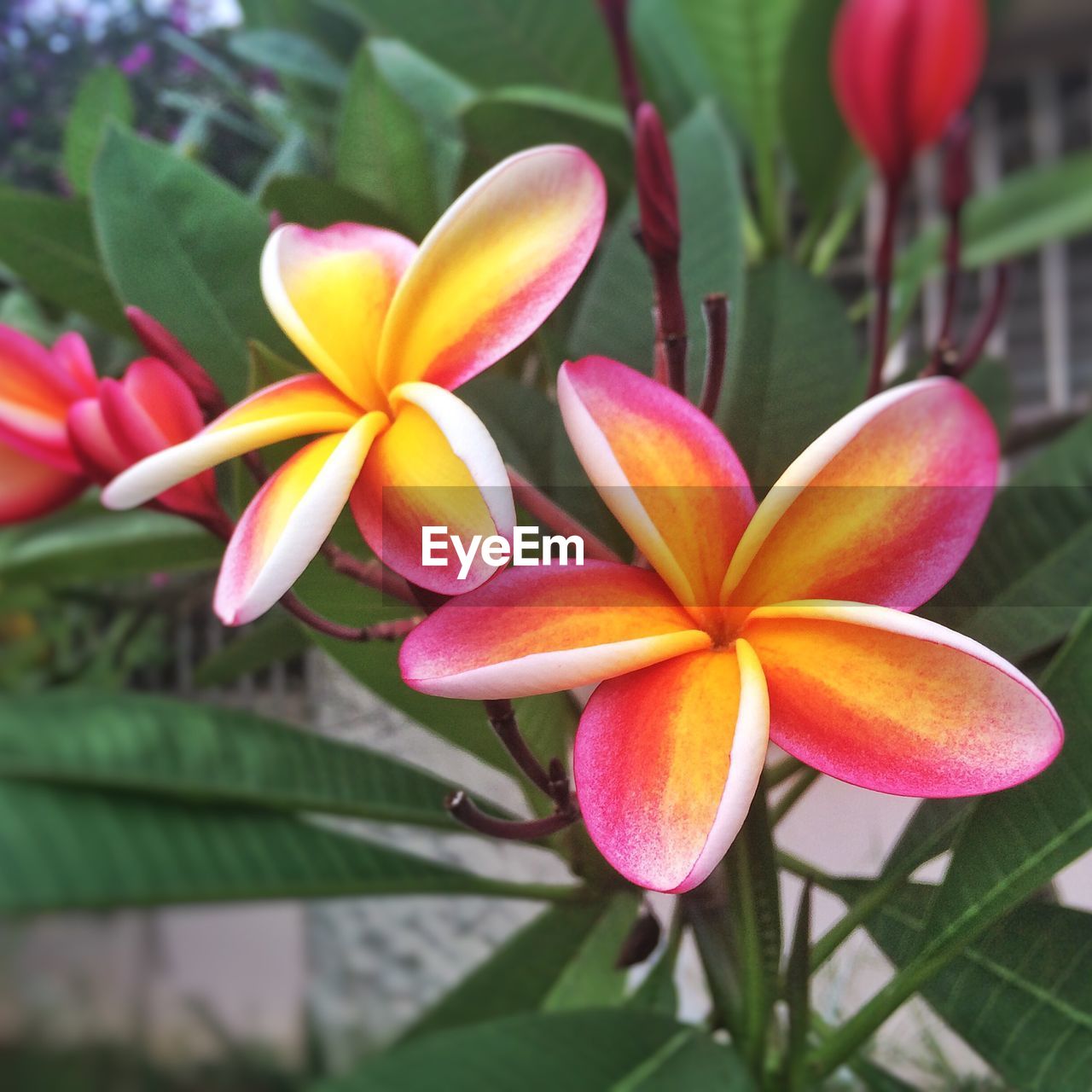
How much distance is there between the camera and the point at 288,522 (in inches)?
6.2

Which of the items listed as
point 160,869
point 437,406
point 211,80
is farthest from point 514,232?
point 211,80

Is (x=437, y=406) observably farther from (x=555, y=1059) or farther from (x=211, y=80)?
(x=211, y=80)

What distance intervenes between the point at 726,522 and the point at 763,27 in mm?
407

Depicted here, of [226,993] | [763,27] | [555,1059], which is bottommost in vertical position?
[226,993]

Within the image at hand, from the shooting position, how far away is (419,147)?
396 millimetres

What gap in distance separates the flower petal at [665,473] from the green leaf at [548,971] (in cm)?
22

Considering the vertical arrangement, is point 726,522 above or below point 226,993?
above

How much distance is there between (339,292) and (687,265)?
0.10 metres

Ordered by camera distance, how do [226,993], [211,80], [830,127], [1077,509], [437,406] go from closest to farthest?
[437,406] < [1077,509] < [830,127] < [226,993] < [211,80]

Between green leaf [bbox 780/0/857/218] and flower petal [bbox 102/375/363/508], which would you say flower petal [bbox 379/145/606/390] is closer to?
flower petal [bbox 102/375/363/508]

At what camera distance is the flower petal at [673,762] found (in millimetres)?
140

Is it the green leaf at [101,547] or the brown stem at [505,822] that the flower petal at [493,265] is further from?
the green leaf at [101,547]

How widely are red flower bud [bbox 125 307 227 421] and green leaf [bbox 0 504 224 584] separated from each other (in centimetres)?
→ 22

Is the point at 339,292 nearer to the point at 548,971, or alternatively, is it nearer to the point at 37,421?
the point at 37,421
